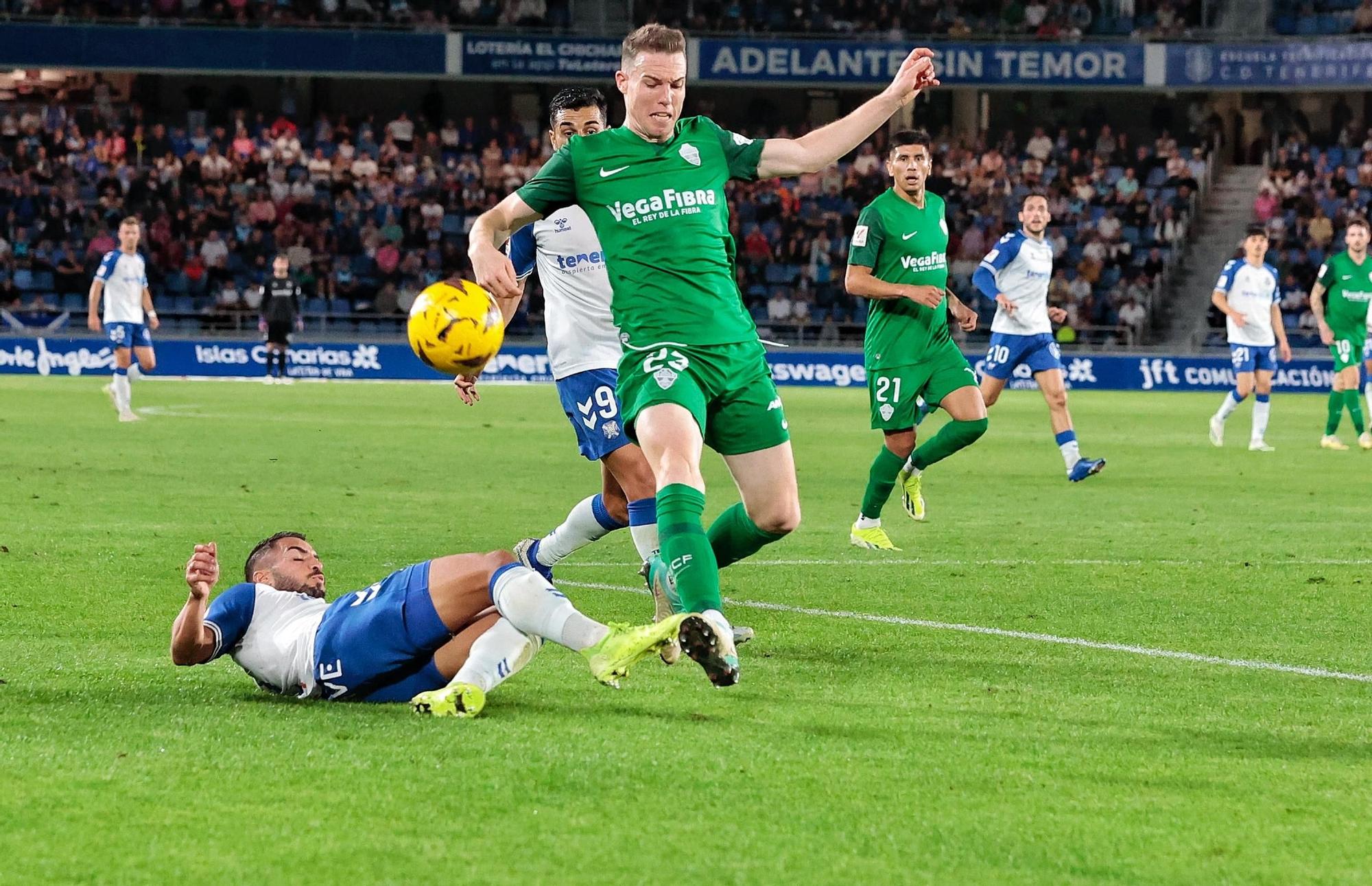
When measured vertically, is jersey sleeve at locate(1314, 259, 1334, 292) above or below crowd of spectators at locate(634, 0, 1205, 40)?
below

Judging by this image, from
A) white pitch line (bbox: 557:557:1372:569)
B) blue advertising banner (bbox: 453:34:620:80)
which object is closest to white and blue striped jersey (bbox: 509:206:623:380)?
white pitch line (bbox: 557:557:1372:569)

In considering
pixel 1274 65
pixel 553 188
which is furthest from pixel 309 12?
pixel 553 188

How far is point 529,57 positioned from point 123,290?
64.2 feet

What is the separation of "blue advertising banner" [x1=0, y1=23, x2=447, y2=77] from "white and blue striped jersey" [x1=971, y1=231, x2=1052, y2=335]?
88.4ft

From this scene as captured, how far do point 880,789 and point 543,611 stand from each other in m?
1.32

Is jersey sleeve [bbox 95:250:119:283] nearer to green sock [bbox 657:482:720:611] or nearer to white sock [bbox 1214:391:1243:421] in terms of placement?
white sock [bbox 1214:391:1243:421]

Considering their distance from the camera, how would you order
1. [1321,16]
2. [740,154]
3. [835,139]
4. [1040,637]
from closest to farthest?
[835,139] < [740,154] < [1040,637] < [1321,16]

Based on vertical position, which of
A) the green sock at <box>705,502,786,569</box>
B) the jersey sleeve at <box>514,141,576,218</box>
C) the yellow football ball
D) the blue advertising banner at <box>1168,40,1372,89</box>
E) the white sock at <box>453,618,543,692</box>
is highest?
the blue advertising banner at <box>1168,40,1372,89</box>

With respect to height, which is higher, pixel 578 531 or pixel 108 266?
pixel 108 266

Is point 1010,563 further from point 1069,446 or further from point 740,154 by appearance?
point 1069,446

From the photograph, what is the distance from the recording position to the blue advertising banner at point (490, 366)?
3369 cm

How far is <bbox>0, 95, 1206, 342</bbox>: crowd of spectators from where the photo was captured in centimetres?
3634

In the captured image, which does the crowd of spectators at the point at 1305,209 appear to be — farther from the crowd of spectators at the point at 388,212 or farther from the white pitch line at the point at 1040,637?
the white pitch line at the point at 1040,637

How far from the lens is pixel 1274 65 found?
40531 millimetres
